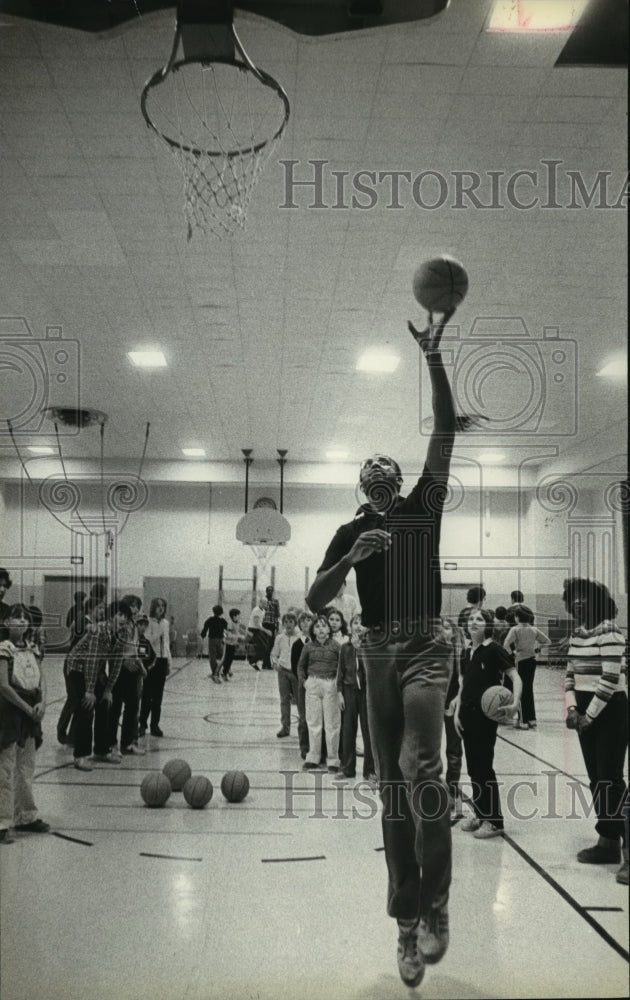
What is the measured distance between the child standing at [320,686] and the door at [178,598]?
145 inches

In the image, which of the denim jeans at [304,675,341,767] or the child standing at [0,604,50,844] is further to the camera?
the denim jeans at [304,675,341,767]

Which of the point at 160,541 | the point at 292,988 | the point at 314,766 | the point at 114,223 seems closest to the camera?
the point at 292,988

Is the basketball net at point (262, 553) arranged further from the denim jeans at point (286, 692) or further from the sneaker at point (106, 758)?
the denim jeans at point (286, 692)

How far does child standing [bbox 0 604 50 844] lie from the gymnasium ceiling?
1.04 metres

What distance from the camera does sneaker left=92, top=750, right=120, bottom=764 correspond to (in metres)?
7.17

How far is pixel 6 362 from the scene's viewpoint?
4.79 m

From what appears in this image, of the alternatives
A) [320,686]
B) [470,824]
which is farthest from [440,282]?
[320,686]

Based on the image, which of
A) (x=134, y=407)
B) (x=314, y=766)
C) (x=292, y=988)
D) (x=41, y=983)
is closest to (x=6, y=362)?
(x=134, y=407)

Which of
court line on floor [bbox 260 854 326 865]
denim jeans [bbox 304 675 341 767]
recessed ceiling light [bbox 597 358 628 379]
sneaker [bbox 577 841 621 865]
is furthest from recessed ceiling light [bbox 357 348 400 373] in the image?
denim jeans [bbox 304 675 341 767]

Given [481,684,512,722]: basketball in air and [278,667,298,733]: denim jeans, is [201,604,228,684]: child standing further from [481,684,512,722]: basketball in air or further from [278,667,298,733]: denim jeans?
[278,667,298,733]: denim jeans

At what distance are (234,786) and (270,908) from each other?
2.28 m

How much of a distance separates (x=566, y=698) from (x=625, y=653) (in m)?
1.31

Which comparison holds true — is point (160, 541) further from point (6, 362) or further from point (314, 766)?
Result: point (314, 766)

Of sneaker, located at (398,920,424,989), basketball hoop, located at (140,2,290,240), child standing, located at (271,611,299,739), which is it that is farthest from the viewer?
child standing, located at (271,611,299,739)
